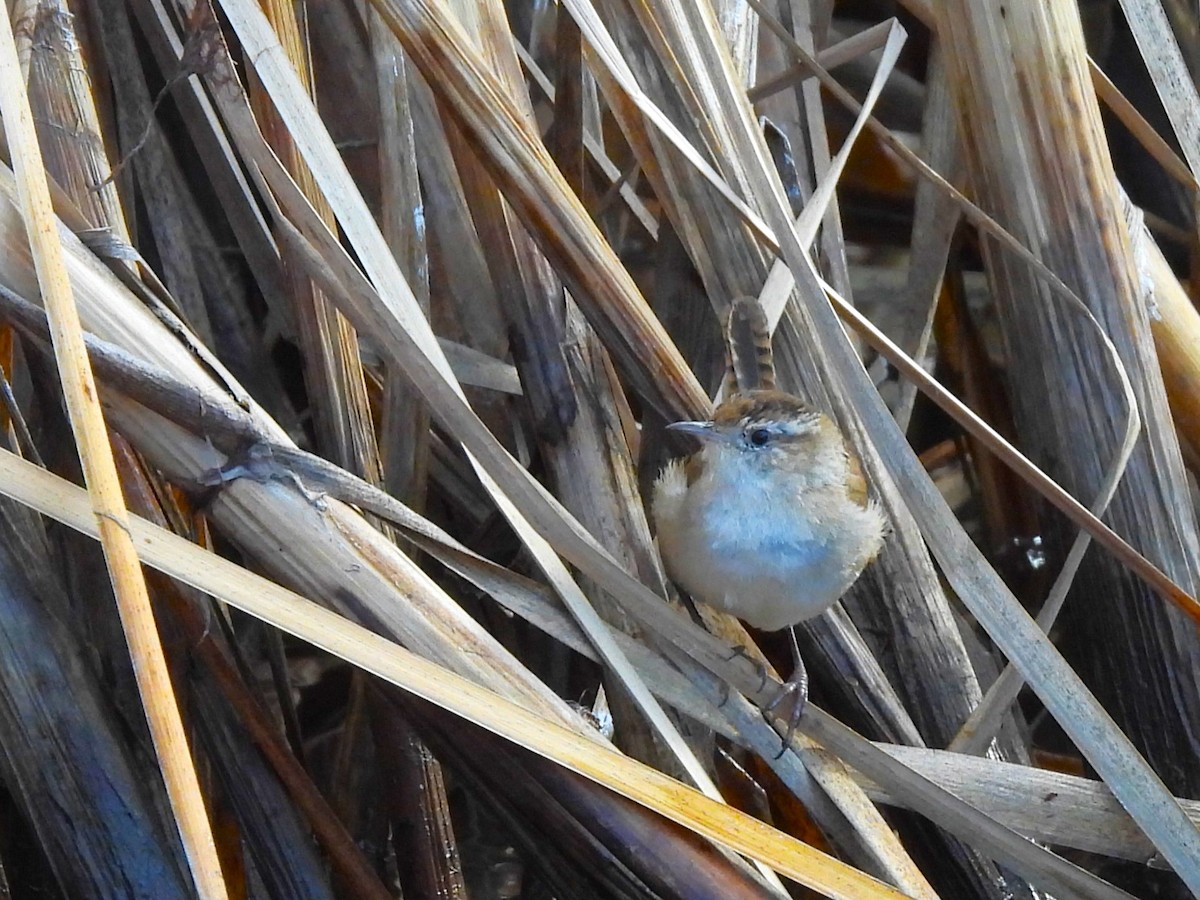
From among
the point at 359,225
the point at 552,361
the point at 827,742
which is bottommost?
the point at 827,742

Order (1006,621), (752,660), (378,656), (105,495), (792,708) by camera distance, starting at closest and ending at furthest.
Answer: (105,495) → (378,656) → (1006,621) → (792,708) → (752,660)

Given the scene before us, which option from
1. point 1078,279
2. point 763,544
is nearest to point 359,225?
point 763,544

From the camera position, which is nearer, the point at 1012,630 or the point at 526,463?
the point at 1012,630

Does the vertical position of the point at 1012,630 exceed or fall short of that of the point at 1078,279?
it falls short

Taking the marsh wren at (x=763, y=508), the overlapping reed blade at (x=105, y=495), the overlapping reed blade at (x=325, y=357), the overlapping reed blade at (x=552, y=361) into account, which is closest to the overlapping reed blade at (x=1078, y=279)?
the marsh wren at (x=763, y=508)

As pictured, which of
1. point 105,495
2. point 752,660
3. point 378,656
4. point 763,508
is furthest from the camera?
point 763,508

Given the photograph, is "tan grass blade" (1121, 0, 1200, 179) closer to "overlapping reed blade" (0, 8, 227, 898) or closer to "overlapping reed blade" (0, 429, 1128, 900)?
"overlapping reed blade" (0, 429, 1128, 900)

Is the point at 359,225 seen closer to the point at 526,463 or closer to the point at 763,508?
the point at 526,463

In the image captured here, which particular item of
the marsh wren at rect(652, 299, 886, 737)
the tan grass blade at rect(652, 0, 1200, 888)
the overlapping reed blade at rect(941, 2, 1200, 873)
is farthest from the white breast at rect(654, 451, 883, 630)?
the overlapping reed blade at rect(941, 2, 1200, 873)
